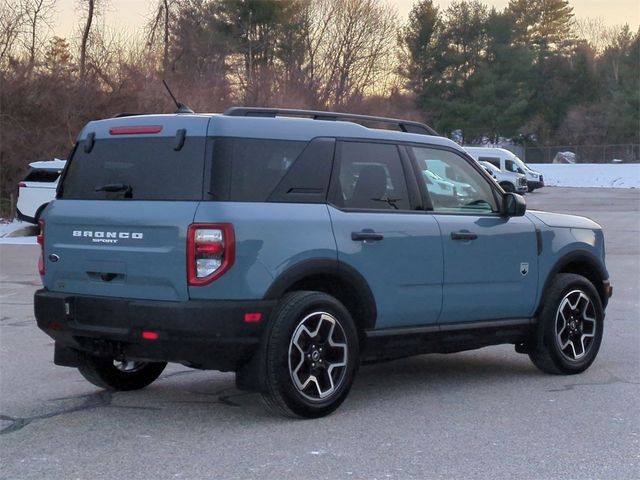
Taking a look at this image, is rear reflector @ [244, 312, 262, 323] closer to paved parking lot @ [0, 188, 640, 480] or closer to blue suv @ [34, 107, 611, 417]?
blue suv @ [34, 107, 611, 417]

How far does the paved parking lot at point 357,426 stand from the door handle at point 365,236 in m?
1.17

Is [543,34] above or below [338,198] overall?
above

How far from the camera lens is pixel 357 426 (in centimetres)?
692

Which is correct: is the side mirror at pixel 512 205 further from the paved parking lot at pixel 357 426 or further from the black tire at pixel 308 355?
the black tire at pixel 308 355

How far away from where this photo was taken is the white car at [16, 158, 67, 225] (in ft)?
78.6

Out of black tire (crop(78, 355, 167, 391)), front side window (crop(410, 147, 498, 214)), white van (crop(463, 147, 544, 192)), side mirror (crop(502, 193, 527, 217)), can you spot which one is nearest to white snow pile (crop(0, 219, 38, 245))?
black tire (crop(78, 355, 167, 391))

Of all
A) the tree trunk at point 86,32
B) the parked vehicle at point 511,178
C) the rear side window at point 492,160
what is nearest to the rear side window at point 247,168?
the tree trunk at point 86,32

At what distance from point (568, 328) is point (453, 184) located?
1562mm

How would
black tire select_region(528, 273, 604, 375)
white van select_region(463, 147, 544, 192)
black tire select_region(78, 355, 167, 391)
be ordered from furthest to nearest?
1. white van select_region(463, 147, 544, 192)
2. black tire select_region(528, 273, 604, 375)
3. black tire select_region(78, 355, 167, 391)

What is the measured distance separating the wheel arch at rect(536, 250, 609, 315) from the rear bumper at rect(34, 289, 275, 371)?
2.87m

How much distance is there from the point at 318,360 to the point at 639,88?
76941 mm

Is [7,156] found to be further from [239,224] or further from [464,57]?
[464,57]

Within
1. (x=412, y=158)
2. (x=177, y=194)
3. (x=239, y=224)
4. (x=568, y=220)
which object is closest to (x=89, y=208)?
(x=177, y=194)

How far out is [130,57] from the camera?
125 ft
